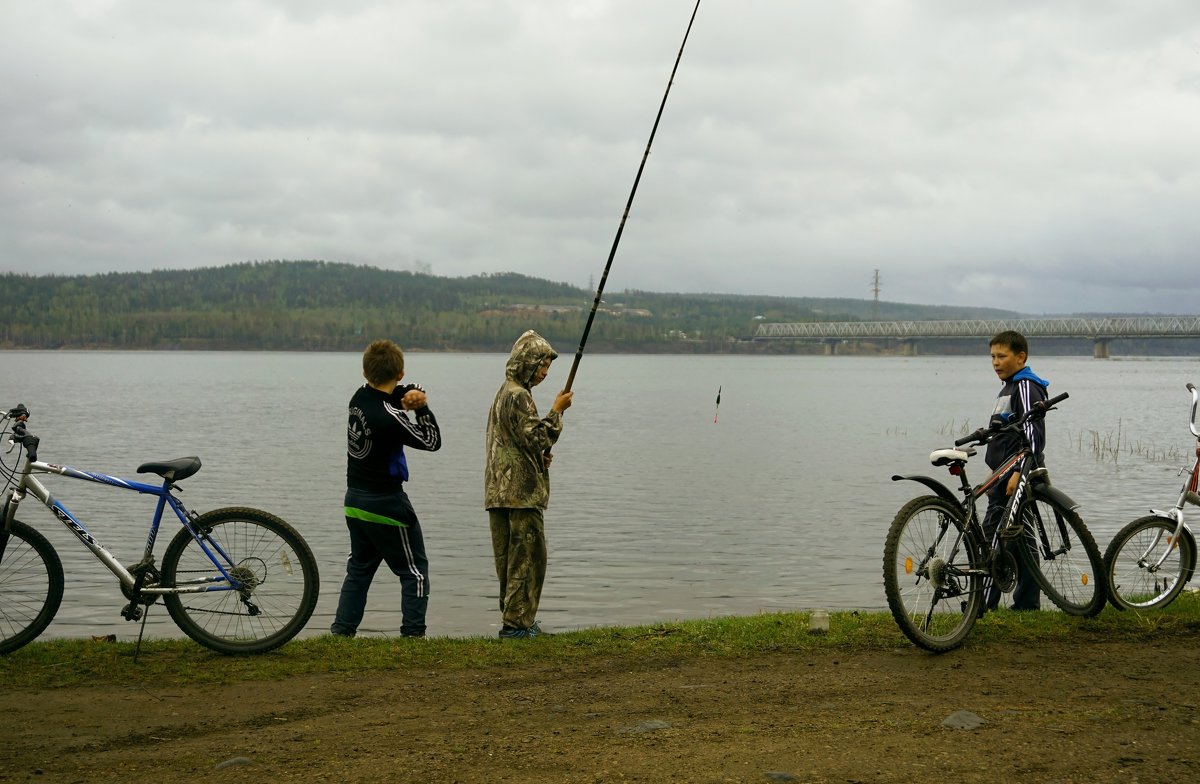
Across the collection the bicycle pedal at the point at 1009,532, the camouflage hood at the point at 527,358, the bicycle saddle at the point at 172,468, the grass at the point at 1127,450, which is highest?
the camouflage hood at the point at 527,358

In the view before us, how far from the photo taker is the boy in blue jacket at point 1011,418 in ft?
27.4

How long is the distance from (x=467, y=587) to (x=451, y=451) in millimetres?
23716

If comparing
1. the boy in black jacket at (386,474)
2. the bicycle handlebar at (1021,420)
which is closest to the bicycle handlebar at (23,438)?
the boy in black jacket at (386,474)

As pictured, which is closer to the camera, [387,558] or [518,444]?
[518,444]

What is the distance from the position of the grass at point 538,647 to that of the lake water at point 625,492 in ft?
9.36

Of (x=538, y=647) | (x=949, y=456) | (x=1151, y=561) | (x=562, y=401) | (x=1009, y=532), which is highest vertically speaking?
(x=562, y=401)

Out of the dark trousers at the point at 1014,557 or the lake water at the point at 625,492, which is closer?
the dark trousers at the point at 1014,557

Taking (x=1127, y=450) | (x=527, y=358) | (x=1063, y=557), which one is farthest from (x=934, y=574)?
(x=1127, y=450)

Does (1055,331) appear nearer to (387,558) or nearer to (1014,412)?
(1014,412)

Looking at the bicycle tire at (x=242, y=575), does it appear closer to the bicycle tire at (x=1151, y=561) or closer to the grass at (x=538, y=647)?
the grass at (x=538, y=647)

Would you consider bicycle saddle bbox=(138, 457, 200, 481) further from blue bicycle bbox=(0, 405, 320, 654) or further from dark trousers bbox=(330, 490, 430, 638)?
dark trousers bbox=(330, 490, 430, 638)

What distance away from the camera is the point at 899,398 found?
82625mm

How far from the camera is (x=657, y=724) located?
19.6 ft

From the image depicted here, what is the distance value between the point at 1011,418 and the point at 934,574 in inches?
67.4
